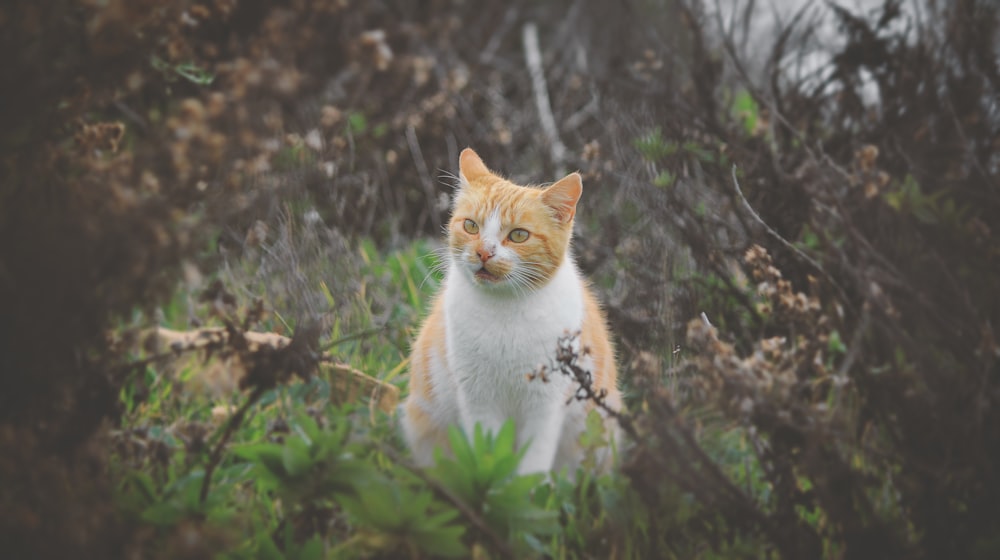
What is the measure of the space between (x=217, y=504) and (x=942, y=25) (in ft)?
12.0

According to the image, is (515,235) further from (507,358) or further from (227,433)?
(227,433)

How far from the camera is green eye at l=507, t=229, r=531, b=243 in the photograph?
246cm

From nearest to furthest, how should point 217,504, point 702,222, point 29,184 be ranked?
point 29,184
point 217,504
point 702,222

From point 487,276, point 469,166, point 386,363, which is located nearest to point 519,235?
point 487,276

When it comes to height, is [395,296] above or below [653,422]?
above

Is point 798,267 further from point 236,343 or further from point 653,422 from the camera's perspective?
point 236,343

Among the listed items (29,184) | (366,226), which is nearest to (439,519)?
(29,184)

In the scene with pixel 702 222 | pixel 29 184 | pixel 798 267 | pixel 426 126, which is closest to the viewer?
pixel 29 184

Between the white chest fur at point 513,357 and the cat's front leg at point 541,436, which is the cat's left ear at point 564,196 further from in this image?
the cat's front leg at point 541,436

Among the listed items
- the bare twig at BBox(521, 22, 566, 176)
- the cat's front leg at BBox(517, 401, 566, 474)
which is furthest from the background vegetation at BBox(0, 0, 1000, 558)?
the bare twig at BBox(521, 22, 566, 176)

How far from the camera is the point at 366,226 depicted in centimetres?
414

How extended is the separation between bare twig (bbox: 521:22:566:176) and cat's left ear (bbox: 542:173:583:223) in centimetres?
178

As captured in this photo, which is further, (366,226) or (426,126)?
(426,126)

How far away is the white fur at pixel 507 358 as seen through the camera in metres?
2.40
